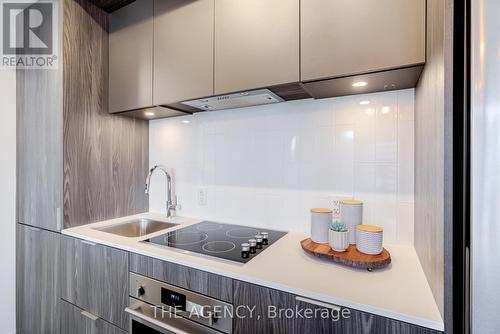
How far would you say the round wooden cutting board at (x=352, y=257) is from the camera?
36.4 inches

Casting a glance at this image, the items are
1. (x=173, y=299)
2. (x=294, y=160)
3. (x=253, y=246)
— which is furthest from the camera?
(x=294, y=160)

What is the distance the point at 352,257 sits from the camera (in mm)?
963

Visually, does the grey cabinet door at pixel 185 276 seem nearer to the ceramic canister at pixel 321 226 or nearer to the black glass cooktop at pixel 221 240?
the black glass cooktop at pixel 221 240

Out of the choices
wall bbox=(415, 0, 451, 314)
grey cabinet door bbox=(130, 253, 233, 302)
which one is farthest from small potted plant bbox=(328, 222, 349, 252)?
grey cabinet door bbox=(130, 253, 233, 302)

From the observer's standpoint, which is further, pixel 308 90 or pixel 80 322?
pixel 80 322

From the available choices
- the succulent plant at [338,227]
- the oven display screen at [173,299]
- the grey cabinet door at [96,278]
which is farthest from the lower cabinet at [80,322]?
the succulent plant at [338,227]

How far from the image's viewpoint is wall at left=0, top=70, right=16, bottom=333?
1.73 metres

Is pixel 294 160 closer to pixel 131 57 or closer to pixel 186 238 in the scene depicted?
pixel 186 238

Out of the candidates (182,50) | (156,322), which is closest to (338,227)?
(156,322)

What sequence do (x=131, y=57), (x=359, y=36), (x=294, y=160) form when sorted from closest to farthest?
(x=359, y=36)
(x=294, y=160)
(x=131, y=57)

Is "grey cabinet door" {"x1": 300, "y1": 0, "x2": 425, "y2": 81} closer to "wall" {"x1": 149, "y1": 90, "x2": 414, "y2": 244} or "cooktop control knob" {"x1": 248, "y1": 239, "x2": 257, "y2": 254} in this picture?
"wall" {"x1": 149, "y1": 90, "x2": 414, "y2": 244}

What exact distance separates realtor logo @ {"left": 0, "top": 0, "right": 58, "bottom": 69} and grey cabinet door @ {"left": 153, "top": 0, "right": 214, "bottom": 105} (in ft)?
2.22

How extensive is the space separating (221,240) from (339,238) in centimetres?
61

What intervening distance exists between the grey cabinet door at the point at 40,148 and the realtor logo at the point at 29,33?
9 centimetres
